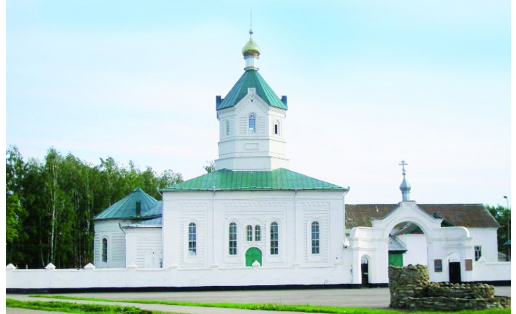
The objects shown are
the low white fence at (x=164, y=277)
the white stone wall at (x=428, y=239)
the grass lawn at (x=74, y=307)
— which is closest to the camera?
the grass lawn at (x=74, y=307)

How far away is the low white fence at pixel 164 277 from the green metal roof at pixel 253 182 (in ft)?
17.8

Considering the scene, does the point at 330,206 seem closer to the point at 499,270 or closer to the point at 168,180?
the point at 499,270

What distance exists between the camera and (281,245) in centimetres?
3900

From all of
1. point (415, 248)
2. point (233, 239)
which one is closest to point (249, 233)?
point (233, 239)

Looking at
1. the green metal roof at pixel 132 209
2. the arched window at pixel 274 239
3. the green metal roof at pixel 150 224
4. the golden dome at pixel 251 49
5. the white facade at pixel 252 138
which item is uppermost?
the golden dome at pixel 251 49

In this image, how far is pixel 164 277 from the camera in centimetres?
3447

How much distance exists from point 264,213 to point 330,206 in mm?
3664

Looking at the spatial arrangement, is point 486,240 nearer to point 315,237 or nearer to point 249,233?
point 315,237

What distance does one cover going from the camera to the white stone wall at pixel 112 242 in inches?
1670

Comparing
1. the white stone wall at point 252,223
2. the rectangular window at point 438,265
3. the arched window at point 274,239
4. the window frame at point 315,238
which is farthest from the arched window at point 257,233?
the rectangular window at point 438,265

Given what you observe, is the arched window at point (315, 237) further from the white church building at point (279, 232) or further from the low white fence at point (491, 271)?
the low white fence at point (491, 271)

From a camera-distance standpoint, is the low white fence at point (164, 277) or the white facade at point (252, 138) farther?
the white facade at point (252, 138)

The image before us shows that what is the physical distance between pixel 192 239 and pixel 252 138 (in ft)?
23.7

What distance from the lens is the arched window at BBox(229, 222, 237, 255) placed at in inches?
1534
